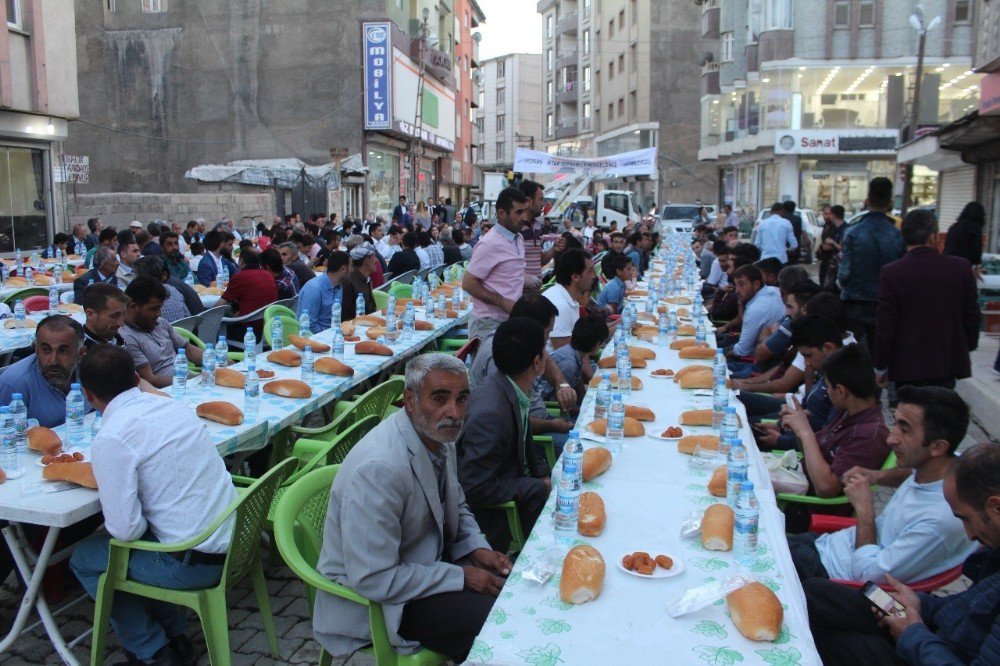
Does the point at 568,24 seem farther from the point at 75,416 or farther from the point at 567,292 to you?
the point at 75,416

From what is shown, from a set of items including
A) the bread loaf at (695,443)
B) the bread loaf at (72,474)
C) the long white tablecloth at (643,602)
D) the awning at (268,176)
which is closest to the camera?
the long white tablecloth at (643,602)

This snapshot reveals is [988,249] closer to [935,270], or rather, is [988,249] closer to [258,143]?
[935,270]

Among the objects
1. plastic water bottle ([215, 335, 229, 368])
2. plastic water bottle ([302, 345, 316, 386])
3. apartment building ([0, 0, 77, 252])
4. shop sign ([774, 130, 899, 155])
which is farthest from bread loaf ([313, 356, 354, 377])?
shop sign ([774, 130, 899, 155])

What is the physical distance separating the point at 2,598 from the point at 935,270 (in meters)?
6.16

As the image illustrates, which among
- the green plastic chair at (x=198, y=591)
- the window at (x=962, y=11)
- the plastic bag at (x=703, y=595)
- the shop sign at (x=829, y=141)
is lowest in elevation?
the green plastic chair at (x=198, y=591)

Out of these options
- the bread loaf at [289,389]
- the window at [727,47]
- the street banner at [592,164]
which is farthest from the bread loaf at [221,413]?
the window at [727,47]

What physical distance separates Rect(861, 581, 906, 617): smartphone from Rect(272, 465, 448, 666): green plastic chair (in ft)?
5.04

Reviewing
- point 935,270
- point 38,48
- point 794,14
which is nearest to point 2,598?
point 935,270

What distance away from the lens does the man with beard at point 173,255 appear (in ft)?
35.0

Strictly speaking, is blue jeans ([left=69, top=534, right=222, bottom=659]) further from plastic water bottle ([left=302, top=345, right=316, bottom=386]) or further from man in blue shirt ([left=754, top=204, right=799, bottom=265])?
man in blue shirt ([left=754, top=204, right=799, bottom=265])

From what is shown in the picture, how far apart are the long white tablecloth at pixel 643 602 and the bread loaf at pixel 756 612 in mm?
27

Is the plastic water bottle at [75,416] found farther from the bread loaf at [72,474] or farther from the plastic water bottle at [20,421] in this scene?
the bread loaf at [72,474]

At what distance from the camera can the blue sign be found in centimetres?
2817

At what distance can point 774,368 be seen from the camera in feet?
22.5
